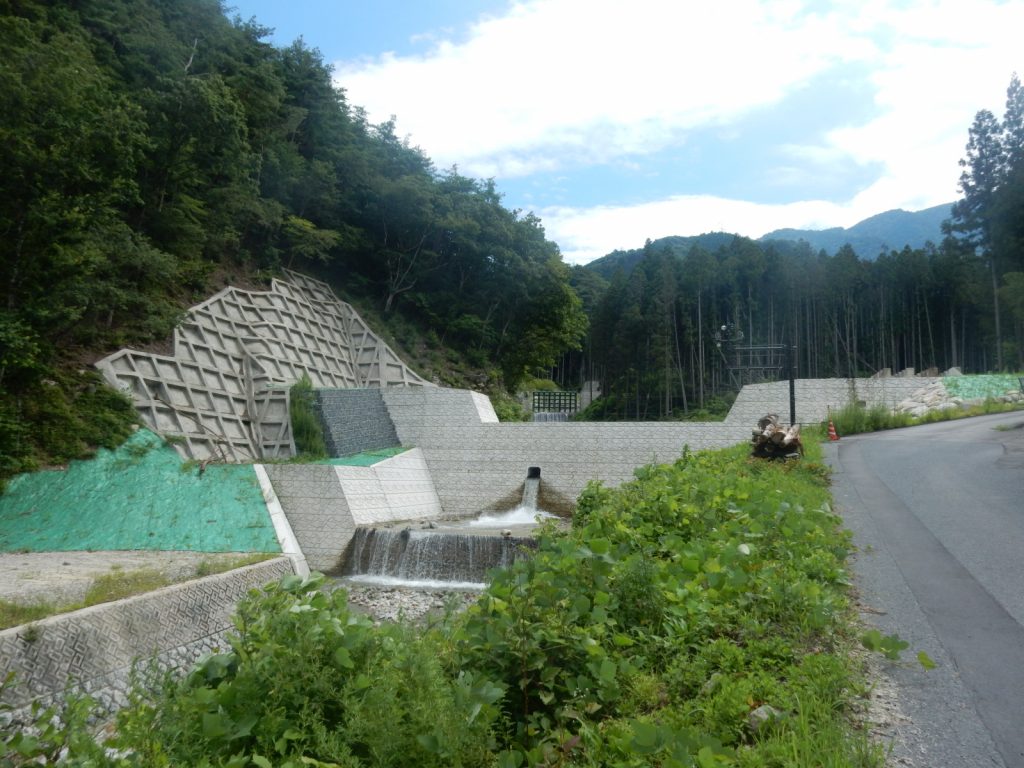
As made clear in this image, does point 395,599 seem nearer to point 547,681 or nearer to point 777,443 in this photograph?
point 777,443

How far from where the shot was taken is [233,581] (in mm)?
9539

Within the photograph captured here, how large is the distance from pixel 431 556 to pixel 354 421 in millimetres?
7472

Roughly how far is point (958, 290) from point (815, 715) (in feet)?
144

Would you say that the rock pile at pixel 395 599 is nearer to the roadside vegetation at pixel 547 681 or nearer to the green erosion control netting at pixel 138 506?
the green erosion control netting at pixel 138 506

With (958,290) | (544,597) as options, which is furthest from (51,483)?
(958,290)

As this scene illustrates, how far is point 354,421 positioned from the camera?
20125mm

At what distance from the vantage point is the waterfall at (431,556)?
13312mm

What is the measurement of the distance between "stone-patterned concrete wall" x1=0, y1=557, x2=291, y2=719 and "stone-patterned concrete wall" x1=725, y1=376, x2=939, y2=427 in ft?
47.2

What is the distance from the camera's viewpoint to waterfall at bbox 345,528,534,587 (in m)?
13.3

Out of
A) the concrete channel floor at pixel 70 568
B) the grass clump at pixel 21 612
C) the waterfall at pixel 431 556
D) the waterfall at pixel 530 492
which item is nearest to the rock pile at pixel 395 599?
the waterfall at pixel 431 556

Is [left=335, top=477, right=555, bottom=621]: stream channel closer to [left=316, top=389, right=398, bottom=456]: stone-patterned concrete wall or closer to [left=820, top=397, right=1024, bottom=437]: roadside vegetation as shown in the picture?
[left=316, top=389, right=398, bottom=456]: stone-patterned concrete wall

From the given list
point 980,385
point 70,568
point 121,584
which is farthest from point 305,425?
point 980,385

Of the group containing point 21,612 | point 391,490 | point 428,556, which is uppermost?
point 21,612

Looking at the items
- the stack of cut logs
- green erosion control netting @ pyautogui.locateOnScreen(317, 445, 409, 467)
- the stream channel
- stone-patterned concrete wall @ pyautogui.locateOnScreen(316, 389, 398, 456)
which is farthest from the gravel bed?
stone-patterned concrete wall @ pyautogui.locateOnScreen(316, 389, 398, 456)
